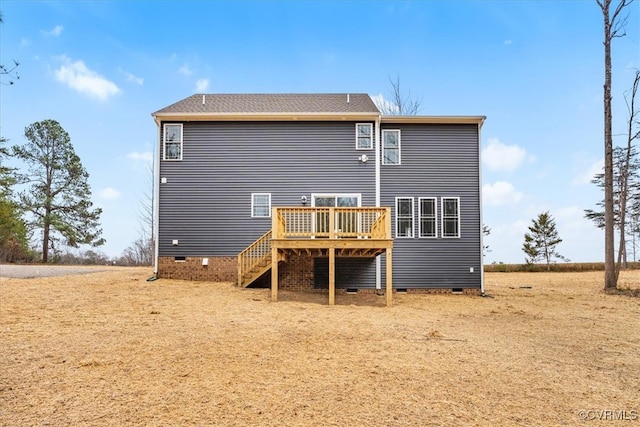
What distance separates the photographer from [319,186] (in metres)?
13.8

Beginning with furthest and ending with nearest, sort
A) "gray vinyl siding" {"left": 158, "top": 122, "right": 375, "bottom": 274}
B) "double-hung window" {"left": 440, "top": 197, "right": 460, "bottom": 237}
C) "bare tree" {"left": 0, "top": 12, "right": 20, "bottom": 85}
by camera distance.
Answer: "double-hung window" {"left": 440, "top": 197, "right": 460, "bottom": 237} → "gray vinyl siding" {"left": 158, "top": 122, "right": 375, "bottom": 274} → "bare tree" {"left": 0, "top": 12, "right": 20, "bottom": 85}

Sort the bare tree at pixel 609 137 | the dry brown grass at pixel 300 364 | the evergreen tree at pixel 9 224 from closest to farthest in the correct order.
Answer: the dry brown grass at pixel 300 364 → the bare tree at pixel 609 137 → the evergreen tree at pixel 9 224

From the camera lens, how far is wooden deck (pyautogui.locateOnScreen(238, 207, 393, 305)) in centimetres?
1067

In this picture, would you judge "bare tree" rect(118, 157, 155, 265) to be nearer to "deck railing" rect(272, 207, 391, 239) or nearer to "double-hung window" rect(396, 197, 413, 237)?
"deck railing" rect(272, 207, 391, 239)

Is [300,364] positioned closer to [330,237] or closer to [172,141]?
[330,237]

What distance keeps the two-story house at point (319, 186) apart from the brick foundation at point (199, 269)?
0.11 ft

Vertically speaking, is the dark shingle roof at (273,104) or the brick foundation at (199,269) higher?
the dark shingle roof at (273,104)

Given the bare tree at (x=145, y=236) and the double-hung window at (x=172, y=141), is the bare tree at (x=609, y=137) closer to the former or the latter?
the double-hung window at (x=172, y=141)

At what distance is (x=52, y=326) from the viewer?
7492mm

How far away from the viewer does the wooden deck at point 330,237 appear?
35.0 feet

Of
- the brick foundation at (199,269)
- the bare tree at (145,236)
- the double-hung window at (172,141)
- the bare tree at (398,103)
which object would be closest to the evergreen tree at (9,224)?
the bare tree at (145,236)

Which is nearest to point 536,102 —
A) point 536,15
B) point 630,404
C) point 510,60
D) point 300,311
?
point 510,60

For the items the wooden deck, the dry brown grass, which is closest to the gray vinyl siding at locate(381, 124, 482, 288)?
the wooden deck

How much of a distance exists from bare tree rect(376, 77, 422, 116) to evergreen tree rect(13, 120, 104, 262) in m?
19.7
